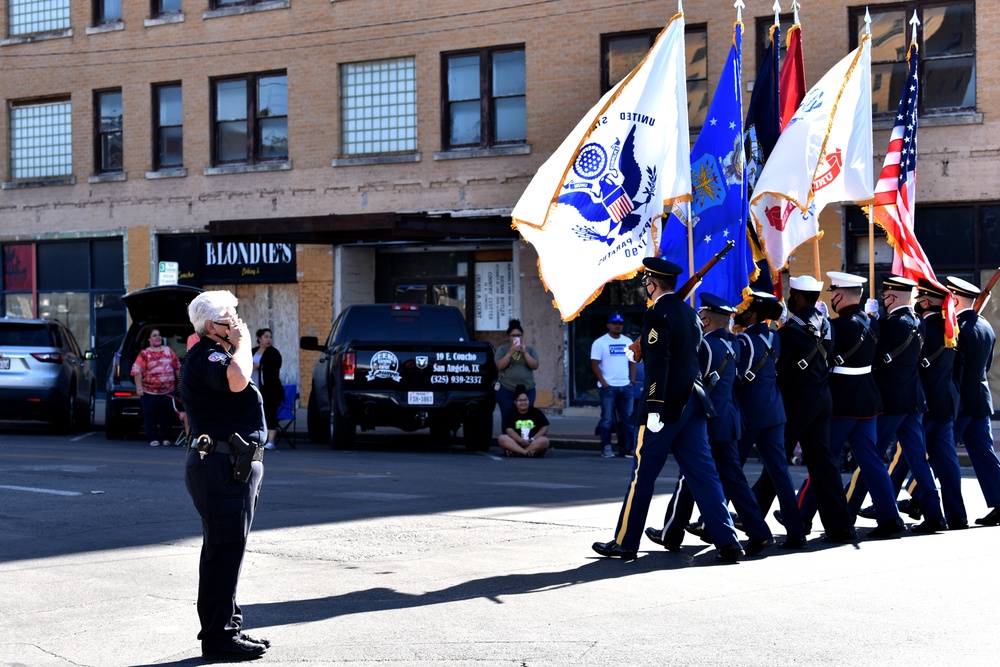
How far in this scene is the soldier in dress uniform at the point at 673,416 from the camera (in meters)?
9.11

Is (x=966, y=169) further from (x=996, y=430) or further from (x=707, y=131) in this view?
(x=707, y=131)

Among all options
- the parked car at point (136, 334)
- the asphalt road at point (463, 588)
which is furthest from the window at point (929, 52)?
the parked car at point (136, 334)

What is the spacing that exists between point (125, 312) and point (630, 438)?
14.7 metres

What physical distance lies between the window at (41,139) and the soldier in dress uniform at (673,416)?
2342cm

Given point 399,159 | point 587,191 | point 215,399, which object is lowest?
point 215,399

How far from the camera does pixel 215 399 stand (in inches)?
259

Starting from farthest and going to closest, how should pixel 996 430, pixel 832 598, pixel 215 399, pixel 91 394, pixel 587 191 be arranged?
1. pixel 91 394
2. pixel 996 430
3. pixel 587 191
4. pixel 832 598
5. pixel 215 399

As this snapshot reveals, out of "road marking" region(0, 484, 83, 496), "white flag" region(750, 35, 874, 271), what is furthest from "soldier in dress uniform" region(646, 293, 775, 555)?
"road marking" region(0, 484, 83, 496)

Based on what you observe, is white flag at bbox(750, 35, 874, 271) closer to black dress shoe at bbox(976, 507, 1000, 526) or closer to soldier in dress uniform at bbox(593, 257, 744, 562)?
black dress shoe at bbox(976, 507, 1000, 526)

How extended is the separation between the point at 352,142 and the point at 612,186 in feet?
53.3

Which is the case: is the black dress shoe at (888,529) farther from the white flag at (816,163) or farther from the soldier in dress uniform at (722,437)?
the white flag at (816,163)

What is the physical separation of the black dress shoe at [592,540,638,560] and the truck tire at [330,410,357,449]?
9.40 m

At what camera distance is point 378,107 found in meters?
26.6

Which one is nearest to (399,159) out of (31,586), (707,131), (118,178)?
(118,178)
